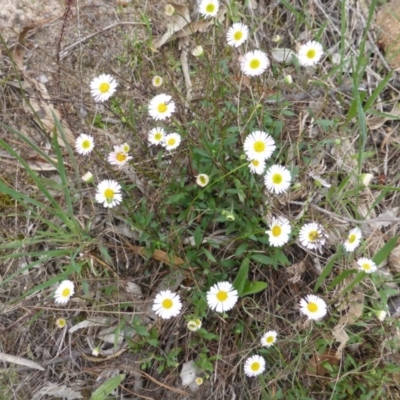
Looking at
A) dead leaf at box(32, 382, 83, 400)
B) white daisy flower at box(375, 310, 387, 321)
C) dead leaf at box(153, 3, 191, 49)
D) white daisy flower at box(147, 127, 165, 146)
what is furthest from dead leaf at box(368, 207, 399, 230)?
A: dead leaf at box(32, 382, 83, 400)

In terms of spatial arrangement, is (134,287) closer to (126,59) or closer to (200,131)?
(200,131)

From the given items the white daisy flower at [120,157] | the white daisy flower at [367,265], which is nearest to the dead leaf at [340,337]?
the white daisy flower at [367,265]

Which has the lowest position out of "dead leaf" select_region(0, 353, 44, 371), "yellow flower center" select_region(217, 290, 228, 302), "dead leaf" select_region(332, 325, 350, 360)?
"dead leaf" select_region(0, 353, 44, 371)

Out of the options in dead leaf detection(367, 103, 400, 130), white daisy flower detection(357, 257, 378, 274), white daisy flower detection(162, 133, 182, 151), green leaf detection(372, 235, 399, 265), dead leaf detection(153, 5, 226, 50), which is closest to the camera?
green leaf detection(372, 235, 399, 265)

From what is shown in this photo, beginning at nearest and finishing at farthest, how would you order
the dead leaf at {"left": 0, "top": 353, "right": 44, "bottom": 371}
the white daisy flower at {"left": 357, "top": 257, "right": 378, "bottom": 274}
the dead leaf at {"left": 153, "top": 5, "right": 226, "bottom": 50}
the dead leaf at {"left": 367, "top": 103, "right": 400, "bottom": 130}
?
the white daisy flower at {"left": 357, "top": 257, "right": 378, "bottom": 274} → the dead leaf at {"left": 0, "top": 353, "right": 44, "bottom": 371} → the dead leaf at {"left": 367, "top": 103, "right": 400, "bottom": 130} → the dead leaf at {"left": 153, "top": 5, "right": 226, "bottom": 50}

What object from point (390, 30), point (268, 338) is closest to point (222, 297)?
point (268, 338)

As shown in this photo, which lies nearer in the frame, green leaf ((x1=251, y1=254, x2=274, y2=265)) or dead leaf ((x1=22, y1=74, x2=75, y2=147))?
green leaf ((x1=251, y1=254, x2=274, y2=265))

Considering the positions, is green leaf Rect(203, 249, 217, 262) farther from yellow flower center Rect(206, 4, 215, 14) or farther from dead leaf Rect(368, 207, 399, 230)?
yellow flower center Rect(206, 4, 215, 14)
